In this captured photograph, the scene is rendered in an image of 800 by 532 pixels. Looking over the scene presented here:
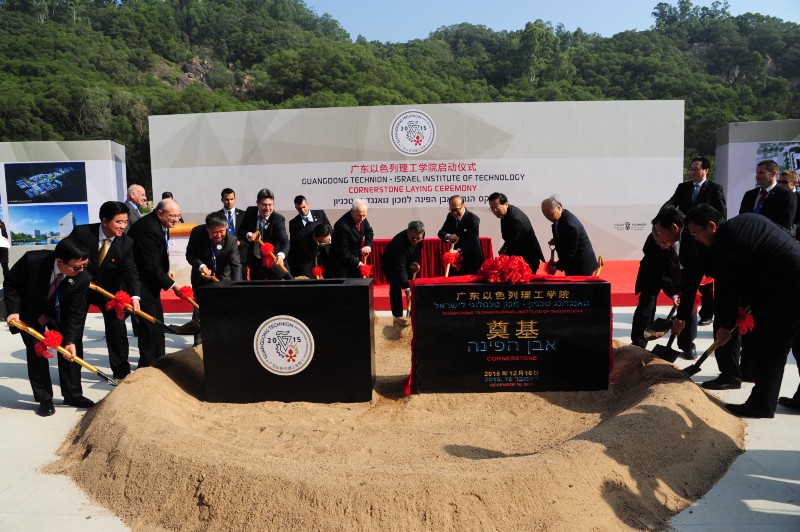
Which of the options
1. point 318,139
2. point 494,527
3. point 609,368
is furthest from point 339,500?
point 318,139

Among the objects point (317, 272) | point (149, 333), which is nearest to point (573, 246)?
point (317, 272)

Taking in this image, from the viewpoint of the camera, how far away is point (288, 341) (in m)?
5.39

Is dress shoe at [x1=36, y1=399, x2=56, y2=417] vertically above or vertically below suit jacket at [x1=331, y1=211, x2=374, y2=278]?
below

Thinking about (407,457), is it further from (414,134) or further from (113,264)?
(414,134)

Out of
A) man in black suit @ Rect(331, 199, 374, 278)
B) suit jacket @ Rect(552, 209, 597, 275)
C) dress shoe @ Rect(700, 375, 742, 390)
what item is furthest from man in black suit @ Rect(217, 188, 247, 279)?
dress shoe @ Rect(700, 375, 742, 390)

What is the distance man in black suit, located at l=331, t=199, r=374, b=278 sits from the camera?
794 centimetres

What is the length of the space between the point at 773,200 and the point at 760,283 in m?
2.83

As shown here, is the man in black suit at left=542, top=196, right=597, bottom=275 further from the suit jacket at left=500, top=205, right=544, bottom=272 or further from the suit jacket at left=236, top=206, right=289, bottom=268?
the suit jacket at left=236, top=206, right=289, bottom=268

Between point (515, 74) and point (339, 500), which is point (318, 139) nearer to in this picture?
point (339, 500)

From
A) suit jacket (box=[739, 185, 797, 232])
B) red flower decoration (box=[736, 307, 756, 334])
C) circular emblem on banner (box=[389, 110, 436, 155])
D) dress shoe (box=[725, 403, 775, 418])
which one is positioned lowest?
dress shoe (box=[725, 403, 775, 418])

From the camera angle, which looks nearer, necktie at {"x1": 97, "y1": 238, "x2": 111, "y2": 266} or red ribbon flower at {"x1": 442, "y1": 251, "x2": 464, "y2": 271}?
necktie at {"x1": 97, "y1": 238, "x2": 111, "y2": 266}

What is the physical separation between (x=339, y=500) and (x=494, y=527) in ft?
2.66

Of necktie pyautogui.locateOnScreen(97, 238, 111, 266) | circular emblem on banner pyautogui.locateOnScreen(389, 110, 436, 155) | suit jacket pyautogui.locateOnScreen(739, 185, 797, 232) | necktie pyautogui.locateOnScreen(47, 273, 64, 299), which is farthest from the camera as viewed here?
circular emblem on banner pyautogui.locateOnScreen(389, 110, 436, 155)

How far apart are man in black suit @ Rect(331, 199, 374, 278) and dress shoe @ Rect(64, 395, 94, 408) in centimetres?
324
